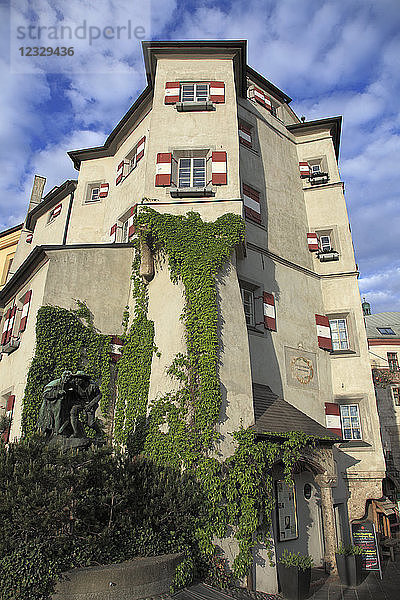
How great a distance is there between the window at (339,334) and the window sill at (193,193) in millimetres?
6708

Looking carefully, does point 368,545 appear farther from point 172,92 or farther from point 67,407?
point 172,92

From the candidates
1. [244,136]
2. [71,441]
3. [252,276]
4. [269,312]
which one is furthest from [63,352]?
[244,136]

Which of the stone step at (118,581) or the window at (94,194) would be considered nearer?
the stone step at (118,581)

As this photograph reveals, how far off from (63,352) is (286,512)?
743 cm

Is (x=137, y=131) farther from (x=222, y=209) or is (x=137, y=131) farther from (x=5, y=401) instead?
(x=5, y=401)

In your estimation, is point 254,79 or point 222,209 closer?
point 222,209

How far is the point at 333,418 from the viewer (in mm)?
14508

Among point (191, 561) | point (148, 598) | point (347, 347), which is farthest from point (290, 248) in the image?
point (148, 598)

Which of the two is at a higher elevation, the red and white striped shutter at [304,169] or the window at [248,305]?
the red and white striped shutter at [304,169]

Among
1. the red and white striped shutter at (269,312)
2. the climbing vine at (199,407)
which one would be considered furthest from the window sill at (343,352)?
the climbing vine at (199,407)

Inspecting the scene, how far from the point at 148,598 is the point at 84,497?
1702 millimetres

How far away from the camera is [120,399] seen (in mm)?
12641

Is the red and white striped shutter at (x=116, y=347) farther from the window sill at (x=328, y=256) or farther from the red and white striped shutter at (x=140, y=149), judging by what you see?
the window sill at (x=328, y=256)

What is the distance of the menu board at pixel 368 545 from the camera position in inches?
441
